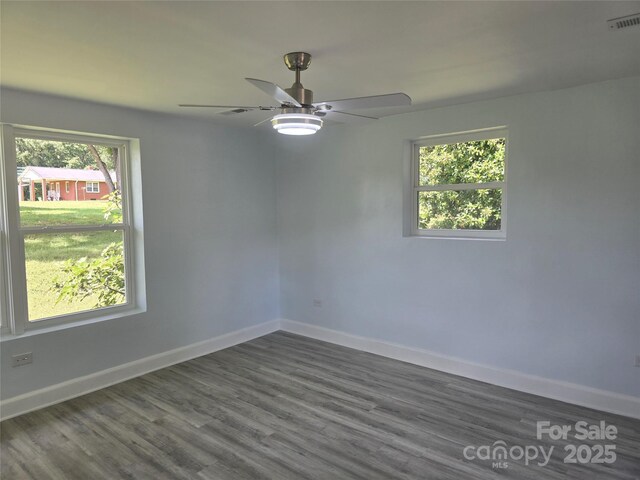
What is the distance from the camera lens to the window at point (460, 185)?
144 inches

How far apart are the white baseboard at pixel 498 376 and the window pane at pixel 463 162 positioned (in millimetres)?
1692

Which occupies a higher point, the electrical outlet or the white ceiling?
the white ceiling

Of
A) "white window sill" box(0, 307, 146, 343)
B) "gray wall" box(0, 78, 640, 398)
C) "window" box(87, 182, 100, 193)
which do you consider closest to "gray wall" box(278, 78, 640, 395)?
"gray wall" box(0, 78, 640, 398)

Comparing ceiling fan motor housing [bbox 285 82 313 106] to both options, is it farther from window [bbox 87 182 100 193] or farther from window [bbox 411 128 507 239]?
window [bbox 87 182 100 193]

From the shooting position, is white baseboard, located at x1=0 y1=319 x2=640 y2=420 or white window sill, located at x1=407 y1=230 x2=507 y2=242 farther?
white window sill, located at x1=407 y1=230 x2=507 y2=242

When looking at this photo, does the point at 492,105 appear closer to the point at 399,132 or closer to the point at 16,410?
the point at 399,132

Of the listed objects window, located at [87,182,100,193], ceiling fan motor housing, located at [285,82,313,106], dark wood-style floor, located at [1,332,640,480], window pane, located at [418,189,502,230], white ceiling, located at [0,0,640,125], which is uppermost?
white ceiling, located at [0,0,640,125]

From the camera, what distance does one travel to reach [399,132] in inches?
160

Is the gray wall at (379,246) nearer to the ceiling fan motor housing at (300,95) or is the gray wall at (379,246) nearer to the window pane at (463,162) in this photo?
the window pane at (463,162)

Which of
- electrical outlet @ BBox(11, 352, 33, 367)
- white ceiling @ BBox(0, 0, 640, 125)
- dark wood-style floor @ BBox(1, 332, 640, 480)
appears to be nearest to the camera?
white ceiling @ BBox(0, 0, 640, 125)

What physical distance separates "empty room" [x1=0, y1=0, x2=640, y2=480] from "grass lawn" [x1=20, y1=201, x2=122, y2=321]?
19 mm

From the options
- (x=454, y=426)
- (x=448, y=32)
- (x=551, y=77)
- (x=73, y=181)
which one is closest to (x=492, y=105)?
(x=551, y=77)

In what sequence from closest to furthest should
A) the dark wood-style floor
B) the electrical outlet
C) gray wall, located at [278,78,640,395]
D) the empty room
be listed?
1. the empty room
2. the dark wood-style floor
3. gray wall, located at [278,78,640,395]
4. the electrical outlet

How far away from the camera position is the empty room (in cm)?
226
